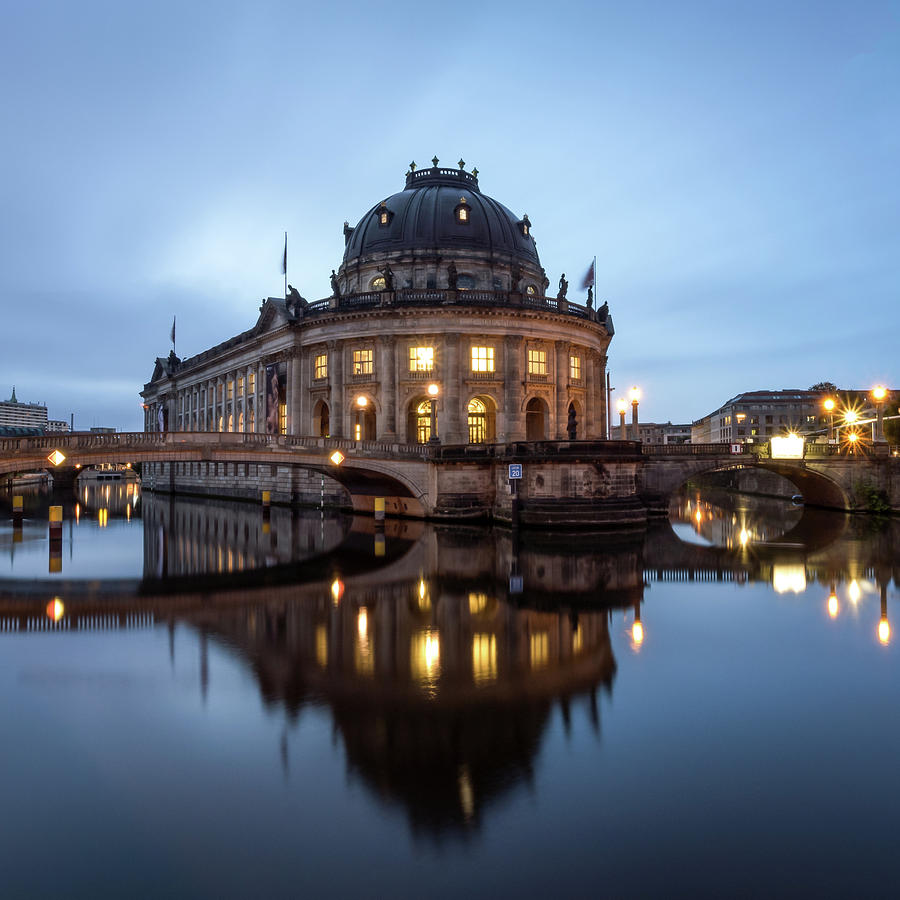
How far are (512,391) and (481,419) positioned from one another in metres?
4.14

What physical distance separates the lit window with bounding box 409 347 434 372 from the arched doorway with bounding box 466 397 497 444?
4.47 meters

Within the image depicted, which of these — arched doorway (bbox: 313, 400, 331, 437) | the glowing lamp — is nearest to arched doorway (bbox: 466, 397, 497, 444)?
arched doorway (bbox: 313, 400, 331, 437)

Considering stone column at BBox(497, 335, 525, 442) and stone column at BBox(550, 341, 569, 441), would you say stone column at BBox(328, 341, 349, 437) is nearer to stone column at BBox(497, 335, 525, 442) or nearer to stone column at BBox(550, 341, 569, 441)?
stone column at BBox(497, 335, 525, 442)

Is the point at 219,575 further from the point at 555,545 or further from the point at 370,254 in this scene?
the point at 370,254

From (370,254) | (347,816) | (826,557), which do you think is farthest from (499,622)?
A: (370,254)

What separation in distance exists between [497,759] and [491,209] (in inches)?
2333

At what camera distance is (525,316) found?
50.3m

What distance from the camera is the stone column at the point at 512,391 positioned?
5009cm

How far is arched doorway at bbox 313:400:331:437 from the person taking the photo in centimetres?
5588

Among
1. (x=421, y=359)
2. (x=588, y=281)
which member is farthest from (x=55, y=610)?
(x=588, y=281)

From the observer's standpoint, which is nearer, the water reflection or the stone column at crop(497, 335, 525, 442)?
the water reflection

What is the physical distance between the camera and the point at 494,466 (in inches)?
1588

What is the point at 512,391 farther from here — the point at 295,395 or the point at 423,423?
the point at 295,395

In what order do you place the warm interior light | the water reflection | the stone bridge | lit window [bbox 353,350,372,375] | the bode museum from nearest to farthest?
the water reflection → the warm interior light → the stone bridge → the bode museum → lit window [bbox 353,350,372,375]
